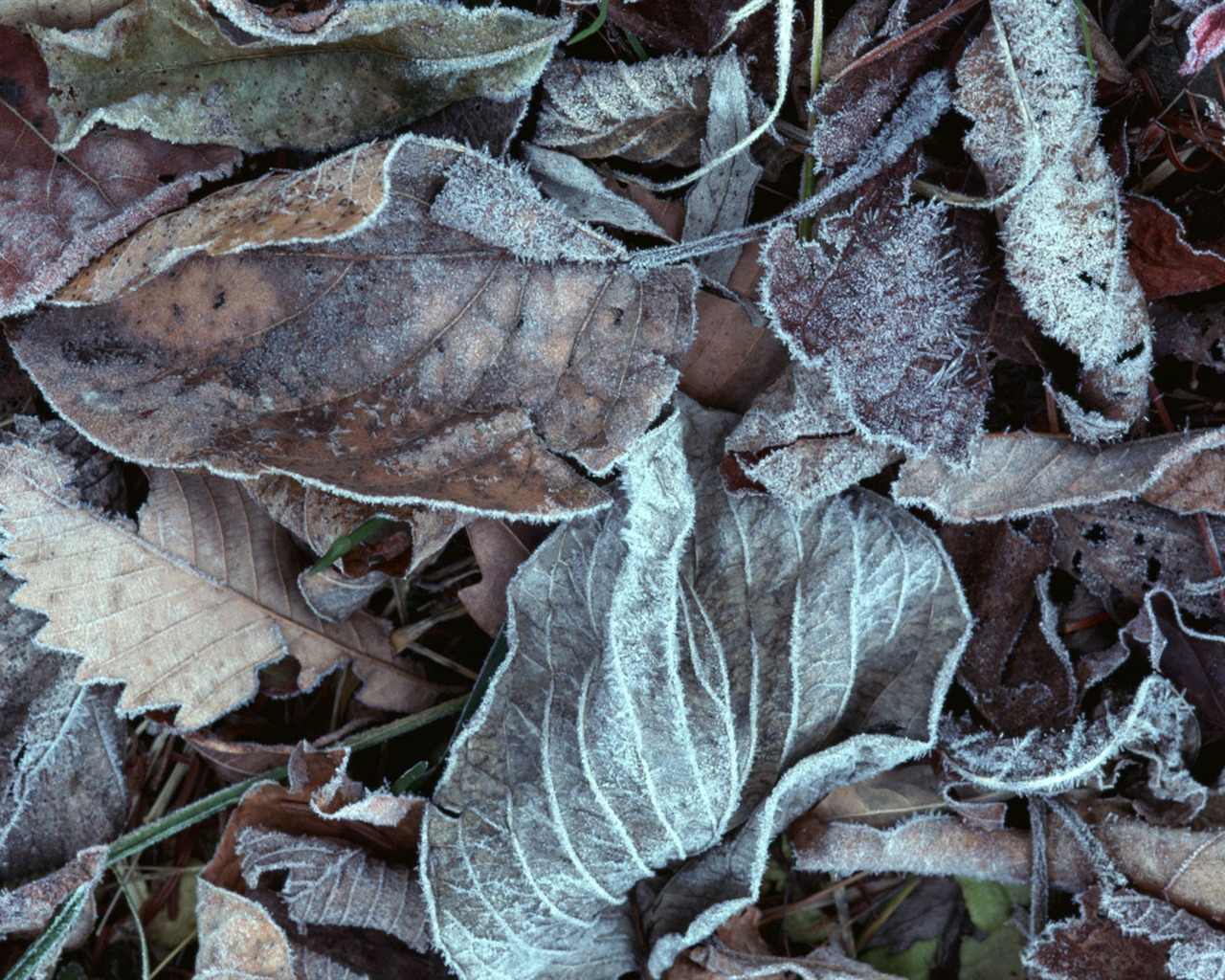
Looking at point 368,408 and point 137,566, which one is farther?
point 137,566

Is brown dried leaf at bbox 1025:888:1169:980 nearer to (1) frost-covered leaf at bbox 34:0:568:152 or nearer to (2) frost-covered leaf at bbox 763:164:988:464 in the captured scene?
(2) frost-covered leaf at bbox 763:164:988:464

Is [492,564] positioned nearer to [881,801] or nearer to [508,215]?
[508,215]

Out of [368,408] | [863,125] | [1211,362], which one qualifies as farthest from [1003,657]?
[368,408]

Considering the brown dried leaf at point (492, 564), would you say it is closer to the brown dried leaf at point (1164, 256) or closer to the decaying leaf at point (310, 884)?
the decaying leaf at point (310, 884)

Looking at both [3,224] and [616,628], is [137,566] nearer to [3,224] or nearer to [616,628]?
[3,224]

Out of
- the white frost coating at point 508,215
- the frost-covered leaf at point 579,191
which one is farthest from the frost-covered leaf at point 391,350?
the frost-covered leaf at point 579,191

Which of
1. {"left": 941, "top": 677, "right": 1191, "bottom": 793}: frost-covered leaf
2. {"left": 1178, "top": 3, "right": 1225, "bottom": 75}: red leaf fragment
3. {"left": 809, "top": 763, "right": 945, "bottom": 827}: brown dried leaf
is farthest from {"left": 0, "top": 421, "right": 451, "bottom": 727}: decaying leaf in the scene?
{"left": 1178, "top": 3, "right": 1225, "bottom": 75}: red leaf fragment

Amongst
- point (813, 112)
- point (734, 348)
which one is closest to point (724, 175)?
point (813, 112)
